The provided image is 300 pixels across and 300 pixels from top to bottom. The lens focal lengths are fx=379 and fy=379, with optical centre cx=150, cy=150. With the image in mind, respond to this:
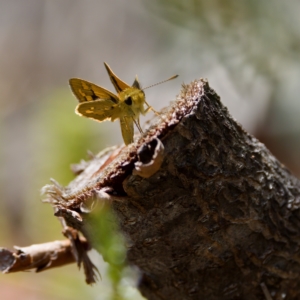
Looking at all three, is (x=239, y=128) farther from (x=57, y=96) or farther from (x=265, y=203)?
(x=57, y=96)

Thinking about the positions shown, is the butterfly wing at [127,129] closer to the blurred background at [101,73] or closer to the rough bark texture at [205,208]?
the rough bark texture at [205,208]

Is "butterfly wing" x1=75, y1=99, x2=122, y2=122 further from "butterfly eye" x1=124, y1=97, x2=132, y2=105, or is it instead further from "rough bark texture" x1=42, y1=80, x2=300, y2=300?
"rough bark texture" x1=42, y1=80, x2=300, y2=300

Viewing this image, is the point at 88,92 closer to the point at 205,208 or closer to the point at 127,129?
the point at 127,129

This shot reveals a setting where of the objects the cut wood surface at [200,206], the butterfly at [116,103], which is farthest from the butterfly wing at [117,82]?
the cut wood surface at [200,206]

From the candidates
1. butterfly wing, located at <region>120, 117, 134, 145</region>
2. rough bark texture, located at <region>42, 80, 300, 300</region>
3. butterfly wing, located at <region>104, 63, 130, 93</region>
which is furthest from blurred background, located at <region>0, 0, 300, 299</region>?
butterfly wing, located at <region>104, 63, 130, 93</region>

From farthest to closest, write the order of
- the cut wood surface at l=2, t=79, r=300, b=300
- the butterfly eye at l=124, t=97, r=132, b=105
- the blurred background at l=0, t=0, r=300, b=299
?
the blurred background at l=0, t=0, r=300, b=299 → the butterfly eye at l=124, t=97, r=132, b=105 → the cut wood surface at l=2, t=79, r=300, b=300

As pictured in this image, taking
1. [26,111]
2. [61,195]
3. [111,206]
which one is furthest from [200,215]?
[26,111]

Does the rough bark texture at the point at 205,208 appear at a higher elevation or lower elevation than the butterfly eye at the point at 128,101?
lower

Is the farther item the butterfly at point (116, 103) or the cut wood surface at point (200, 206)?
the butterfly at point (116, 103)
